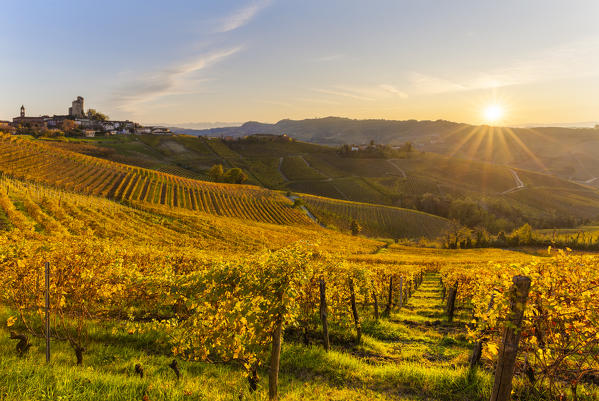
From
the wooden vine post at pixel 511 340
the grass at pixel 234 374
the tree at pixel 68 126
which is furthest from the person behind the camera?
the tree at pixel 68 126

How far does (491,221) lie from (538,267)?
403 feet

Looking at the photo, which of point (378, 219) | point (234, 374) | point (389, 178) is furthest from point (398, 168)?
point (234, 374)

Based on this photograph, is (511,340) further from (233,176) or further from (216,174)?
(216,174)

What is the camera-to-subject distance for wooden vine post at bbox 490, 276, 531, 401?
185 inches

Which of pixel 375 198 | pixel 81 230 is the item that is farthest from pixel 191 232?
pixel 375 198

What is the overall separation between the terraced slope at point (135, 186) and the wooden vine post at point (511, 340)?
64.6 meters

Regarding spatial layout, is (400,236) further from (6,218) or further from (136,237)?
(6,218)

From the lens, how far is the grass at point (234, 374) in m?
5.92

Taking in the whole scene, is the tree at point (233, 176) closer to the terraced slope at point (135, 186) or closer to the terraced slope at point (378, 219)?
the terraced slope at point (135, 186)

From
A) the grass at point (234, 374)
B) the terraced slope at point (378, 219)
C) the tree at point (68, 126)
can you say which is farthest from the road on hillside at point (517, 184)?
the tree at point (68, 126)

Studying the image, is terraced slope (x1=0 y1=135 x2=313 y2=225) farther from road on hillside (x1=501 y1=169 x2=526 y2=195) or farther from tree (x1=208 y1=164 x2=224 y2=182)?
road on hillside (x1=501 y1=169 x2=526 y2=195)

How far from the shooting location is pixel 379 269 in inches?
870

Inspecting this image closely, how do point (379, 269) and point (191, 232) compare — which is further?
point (191, 232)

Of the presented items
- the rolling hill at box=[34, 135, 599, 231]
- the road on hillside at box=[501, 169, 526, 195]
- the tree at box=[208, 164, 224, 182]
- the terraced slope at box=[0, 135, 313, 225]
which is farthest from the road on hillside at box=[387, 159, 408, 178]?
the tree at box=[208, 164, 224, 182]
